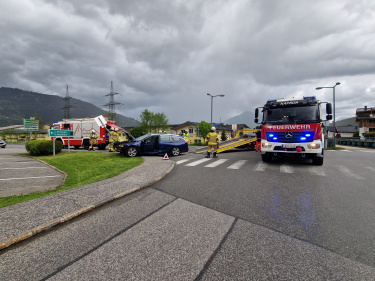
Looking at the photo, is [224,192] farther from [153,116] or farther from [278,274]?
[153,116]

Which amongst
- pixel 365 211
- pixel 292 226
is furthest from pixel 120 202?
pixel 365 211

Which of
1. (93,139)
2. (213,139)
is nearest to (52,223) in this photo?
(213,139)

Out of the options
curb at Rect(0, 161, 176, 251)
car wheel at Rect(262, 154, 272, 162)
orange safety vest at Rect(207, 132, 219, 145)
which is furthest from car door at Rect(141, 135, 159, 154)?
curb at Rect(0, 161, 176, 251)

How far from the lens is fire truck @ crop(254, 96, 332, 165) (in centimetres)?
859

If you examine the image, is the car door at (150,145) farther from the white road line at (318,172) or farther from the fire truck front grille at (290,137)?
the white road line at (318,172)

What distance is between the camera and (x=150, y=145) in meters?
13.3

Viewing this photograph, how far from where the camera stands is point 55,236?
121 inches

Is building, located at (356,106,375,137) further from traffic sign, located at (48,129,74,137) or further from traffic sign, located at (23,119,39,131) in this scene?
traffic sign, located at (23,119,39,131)

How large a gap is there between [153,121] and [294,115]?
193ft

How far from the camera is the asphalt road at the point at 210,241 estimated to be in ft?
7.21

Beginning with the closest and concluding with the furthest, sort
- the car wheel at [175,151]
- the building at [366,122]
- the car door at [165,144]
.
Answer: the car door at [165,144], the car wheel at [175,151], the building at [366,122]

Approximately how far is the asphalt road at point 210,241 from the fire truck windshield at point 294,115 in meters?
4.74

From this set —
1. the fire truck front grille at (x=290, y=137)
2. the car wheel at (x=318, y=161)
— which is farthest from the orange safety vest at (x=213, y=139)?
the car wheel at (x=318, y=161)

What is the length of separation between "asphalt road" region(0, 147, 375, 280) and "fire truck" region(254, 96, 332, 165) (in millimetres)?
4176
